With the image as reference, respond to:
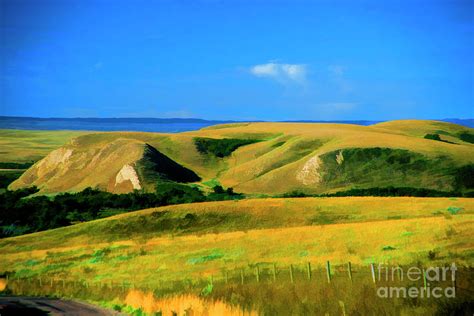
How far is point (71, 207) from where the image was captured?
371ft

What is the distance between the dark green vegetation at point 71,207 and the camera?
96375 mm

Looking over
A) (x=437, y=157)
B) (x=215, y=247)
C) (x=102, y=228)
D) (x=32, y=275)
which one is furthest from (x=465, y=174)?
(x=32, y=275)

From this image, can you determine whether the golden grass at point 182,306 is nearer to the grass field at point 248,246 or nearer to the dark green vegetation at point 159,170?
the grass field at point 248,246

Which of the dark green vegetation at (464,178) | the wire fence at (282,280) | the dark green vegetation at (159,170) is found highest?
the dark green vegetation at (159,170)

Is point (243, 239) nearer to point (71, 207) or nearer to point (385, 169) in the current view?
point (71, 207)

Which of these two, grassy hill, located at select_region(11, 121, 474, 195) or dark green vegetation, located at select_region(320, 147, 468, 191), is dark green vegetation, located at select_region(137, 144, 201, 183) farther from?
dark green vegetation, located at select_region(320, 147, 468, 191)

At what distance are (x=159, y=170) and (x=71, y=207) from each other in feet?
155

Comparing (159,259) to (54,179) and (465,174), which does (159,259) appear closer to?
(465,174)

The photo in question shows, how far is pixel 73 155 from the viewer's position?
189 meters

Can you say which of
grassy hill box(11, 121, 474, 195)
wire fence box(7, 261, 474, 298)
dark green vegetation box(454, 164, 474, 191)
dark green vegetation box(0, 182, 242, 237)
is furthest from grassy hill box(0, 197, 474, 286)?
grassy hill box(11, 121, 474, 195)

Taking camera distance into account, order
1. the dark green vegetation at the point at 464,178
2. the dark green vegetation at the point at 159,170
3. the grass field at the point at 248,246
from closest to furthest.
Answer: the grass field at the point at 248,246
the dark green vegetation at the point at 464,178
the dark green vegetation at the point at 159,170

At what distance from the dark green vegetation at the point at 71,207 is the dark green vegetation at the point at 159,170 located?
56.7ft

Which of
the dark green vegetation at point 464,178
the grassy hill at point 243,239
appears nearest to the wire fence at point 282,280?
the grassy hill at point 243,239

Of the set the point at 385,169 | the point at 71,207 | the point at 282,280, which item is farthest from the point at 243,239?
the point at 385,169
